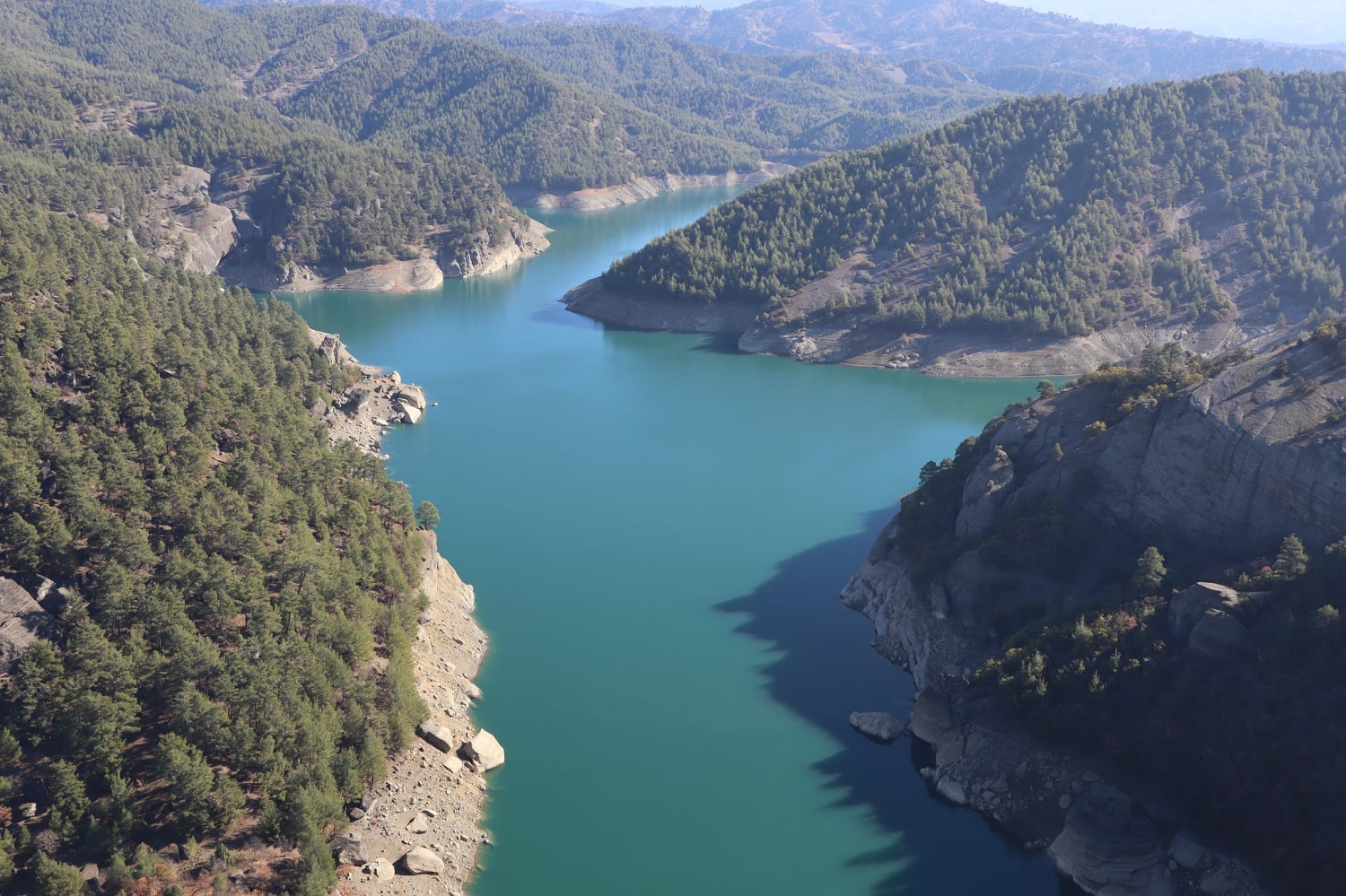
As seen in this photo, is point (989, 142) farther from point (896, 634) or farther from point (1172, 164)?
point (896, 634)

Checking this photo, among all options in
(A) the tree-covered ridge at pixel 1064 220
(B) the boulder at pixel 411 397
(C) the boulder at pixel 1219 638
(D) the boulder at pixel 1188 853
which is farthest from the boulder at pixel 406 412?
(D) the boulder at pixel 1188 853

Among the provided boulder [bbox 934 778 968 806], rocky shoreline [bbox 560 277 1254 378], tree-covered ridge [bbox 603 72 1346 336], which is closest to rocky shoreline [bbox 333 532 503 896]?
boulder [bbox 934 778 968 806]

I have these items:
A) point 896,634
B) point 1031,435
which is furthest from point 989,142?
point 896,634

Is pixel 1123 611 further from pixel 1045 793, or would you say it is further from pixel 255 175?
pixel 255 175

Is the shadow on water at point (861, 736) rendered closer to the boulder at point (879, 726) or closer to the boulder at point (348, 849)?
the boulder at point (879, 726)

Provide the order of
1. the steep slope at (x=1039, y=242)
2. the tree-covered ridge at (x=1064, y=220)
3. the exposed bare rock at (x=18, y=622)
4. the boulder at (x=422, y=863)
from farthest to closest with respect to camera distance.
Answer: the tree-covered ridge at (x=1064, y=220) < the steep slope at (x=1039, y=242) < the exposed bare rock at (x=18, y=622) < the boulder at (x=422, y=863)

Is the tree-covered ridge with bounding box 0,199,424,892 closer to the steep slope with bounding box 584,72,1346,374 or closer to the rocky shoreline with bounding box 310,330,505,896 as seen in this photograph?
the rocky shoreline with bounding box 310,330,505,896
